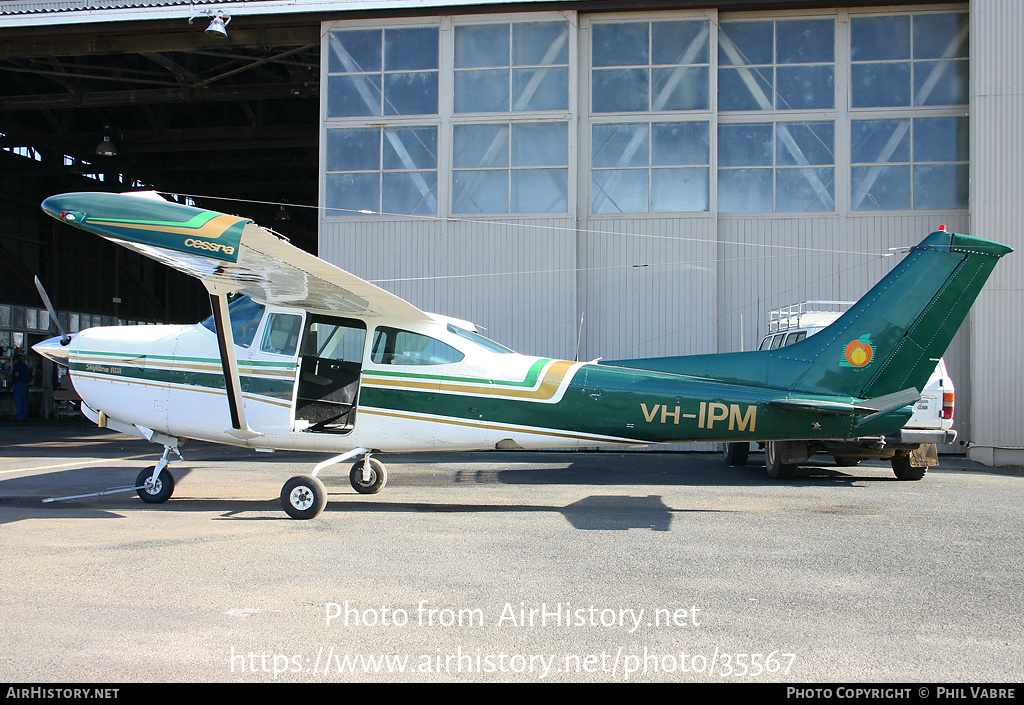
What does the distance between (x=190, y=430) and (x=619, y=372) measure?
490cm

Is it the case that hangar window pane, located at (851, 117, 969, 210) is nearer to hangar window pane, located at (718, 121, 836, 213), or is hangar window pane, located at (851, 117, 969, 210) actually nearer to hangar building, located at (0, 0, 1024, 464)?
hangar building, located at (0, 0, 1024, 464)

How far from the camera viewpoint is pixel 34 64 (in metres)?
19.1

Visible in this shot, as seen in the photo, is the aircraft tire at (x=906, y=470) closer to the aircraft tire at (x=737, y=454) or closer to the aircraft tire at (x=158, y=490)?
the aircraft tire at (x=737, y=454)

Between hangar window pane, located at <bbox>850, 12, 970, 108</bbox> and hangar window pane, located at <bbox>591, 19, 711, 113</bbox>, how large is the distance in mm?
3280

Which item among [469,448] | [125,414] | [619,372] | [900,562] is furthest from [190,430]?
[900,562]

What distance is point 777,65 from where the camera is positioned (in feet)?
52.6

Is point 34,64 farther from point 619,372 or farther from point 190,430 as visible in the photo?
point 619,372

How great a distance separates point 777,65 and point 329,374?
1242 cm

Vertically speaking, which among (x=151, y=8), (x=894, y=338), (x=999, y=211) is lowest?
(x=894, y=338)

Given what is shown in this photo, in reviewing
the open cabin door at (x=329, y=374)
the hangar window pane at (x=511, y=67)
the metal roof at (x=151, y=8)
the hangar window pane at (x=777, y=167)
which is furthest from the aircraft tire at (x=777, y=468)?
the metal roof at (x=151, y=8)

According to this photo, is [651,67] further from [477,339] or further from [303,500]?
[303,500]

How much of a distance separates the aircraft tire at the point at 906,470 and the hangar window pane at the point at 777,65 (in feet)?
27.2

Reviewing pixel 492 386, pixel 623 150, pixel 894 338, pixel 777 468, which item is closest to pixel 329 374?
pixel 492 386

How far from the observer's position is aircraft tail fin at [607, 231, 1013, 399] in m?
7.89
